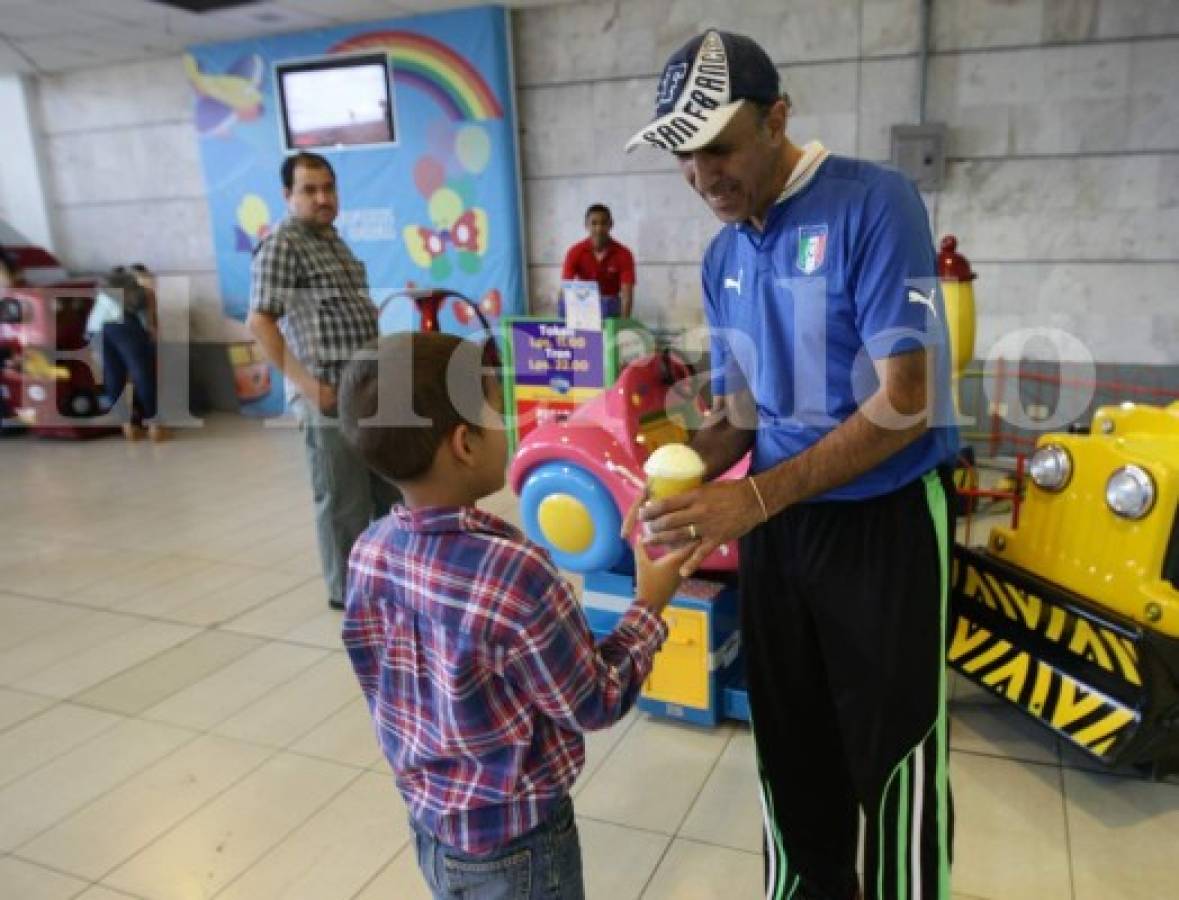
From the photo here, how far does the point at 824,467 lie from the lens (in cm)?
132

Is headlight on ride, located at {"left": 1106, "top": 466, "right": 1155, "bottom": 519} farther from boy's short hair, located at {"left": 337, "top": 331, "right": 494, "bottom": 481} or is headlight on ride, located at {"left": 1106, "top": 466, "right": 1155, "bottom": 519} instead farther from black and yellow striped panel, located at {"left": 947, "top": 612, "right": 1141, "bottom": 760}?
boy's short hair, located at {"left": 337, "top": 331, "right": 494, "bottom": 481}

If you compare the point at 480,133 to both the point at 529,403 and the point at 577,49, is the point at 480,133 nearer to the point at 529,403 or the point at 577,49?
the point at 577,49

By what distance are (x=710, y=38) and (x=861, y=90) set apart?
4.91 meters

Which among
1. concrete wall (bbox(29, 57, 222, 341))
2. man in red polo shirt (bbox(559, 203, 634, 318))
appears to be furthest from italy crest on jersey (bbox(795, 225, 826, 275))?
concrete wall (bbox(29, 57, 222, 341))

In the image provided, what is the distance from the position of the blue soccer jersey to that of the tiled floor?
4.00 feet

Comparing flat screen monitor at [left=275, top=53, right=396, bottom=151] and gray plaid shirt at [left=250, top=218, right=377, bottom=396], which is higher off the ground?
flat screen monitor at [left=275, top=53, right=396, bottom=151]

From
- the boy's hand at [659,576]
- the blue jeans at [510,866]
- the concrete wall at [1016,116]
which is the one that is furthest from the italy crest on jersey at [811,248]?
the concrete wall at [1016,116]

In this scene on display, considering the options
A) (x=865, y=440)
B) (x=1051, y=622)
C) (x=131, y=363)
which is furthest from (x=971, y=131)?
(x=131, y=363)

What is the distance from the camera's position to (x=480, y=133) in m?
6.62

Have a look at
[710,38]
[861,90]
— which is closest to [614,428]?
[710,38]

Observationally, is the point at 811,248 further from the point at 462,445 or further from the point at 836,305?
the point at 462,445

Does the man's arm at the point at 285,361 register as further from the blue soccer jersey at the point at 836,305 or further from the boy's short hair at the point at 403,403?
the boy's short hair at the point at 403,403

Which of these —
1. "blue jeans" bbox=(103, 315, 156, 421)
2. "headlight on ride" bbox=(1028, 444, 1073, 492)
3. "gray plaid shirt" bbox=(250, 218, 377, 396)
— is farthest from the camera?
"blue jeans" bbox=(103, 315, 156, 421)

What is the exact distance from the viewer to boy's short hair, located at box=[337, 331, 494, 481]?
1.05 metres
